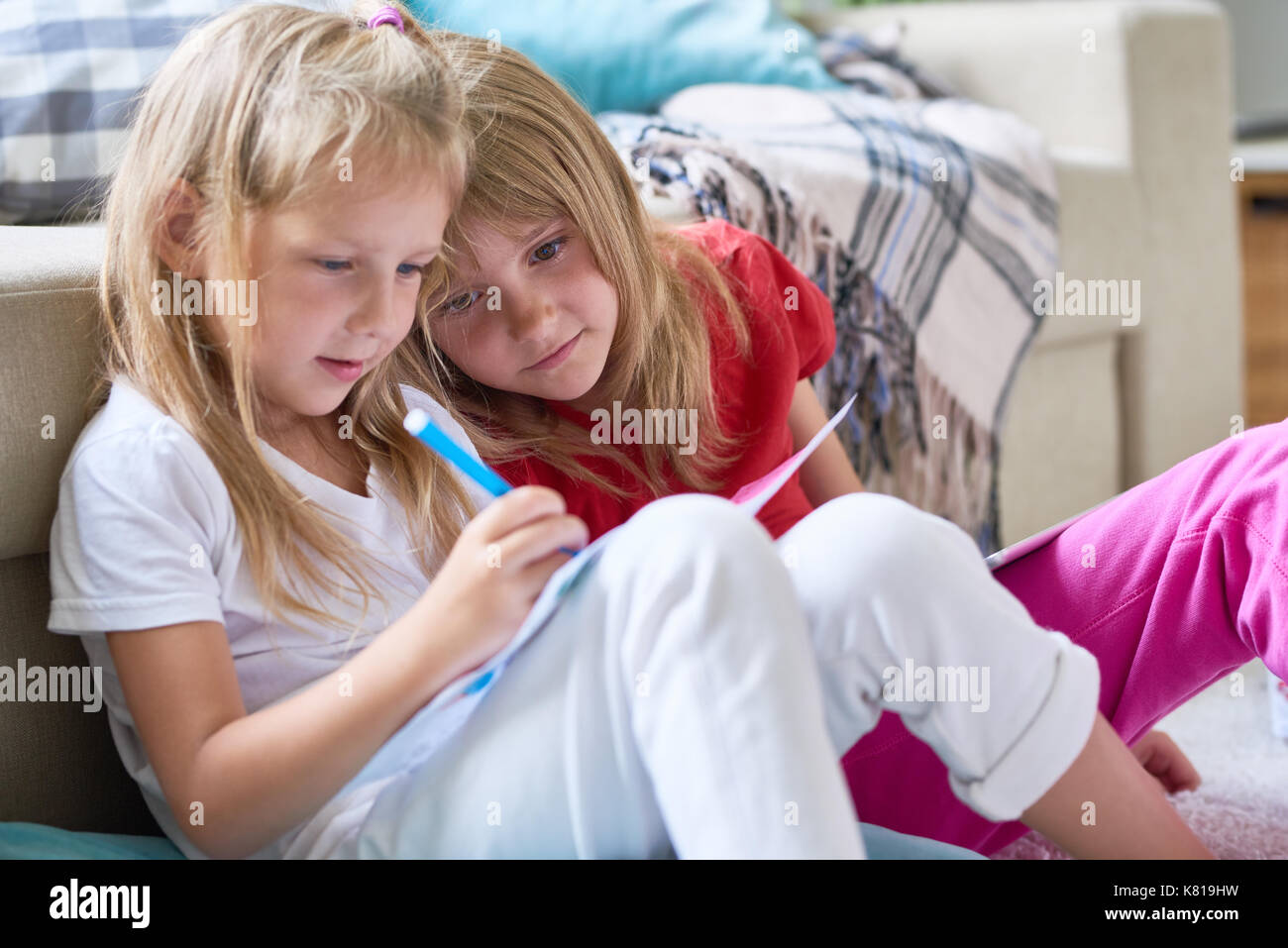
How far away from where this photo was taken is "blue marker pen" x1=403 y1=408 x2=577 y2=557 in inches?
22.2

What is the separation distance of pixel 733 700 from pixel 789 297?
53cm

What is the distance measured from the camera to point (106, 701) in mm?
677

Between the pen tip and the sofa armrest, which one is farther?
the sofa armrest

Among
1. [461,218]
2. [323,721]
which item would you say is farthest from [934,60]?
[323,721]

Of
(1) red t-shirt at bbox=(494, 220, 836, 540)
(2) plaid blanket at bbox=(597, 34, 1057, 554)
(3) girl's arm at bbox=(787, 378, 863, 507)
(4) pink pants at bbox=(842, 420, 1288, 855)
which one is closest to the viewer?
(4) pink pants at bbox=(842, 420, 1288, 855)

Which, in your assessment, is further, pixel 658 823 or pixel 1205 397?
pixel 1205 397

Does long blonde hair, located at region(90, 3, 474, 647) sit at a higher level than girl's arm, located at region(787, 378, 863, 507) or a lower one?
higher

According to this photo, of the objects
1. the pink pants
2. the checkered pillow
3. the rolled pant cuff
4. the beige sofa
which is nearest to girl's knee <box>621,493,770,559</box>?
the rolled pant cuff

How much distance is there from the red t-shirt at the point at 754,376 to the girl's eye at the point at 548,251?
12 cm

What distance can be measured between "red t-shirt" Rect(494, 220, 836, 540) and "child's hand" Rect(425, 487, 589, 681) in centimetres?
29

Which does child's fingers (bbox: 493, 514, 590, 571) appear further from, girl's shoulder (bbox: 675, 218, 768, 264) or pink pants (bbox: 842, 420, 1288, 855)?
girl's shoulder (bbox: 675, 218, 768, 264)
